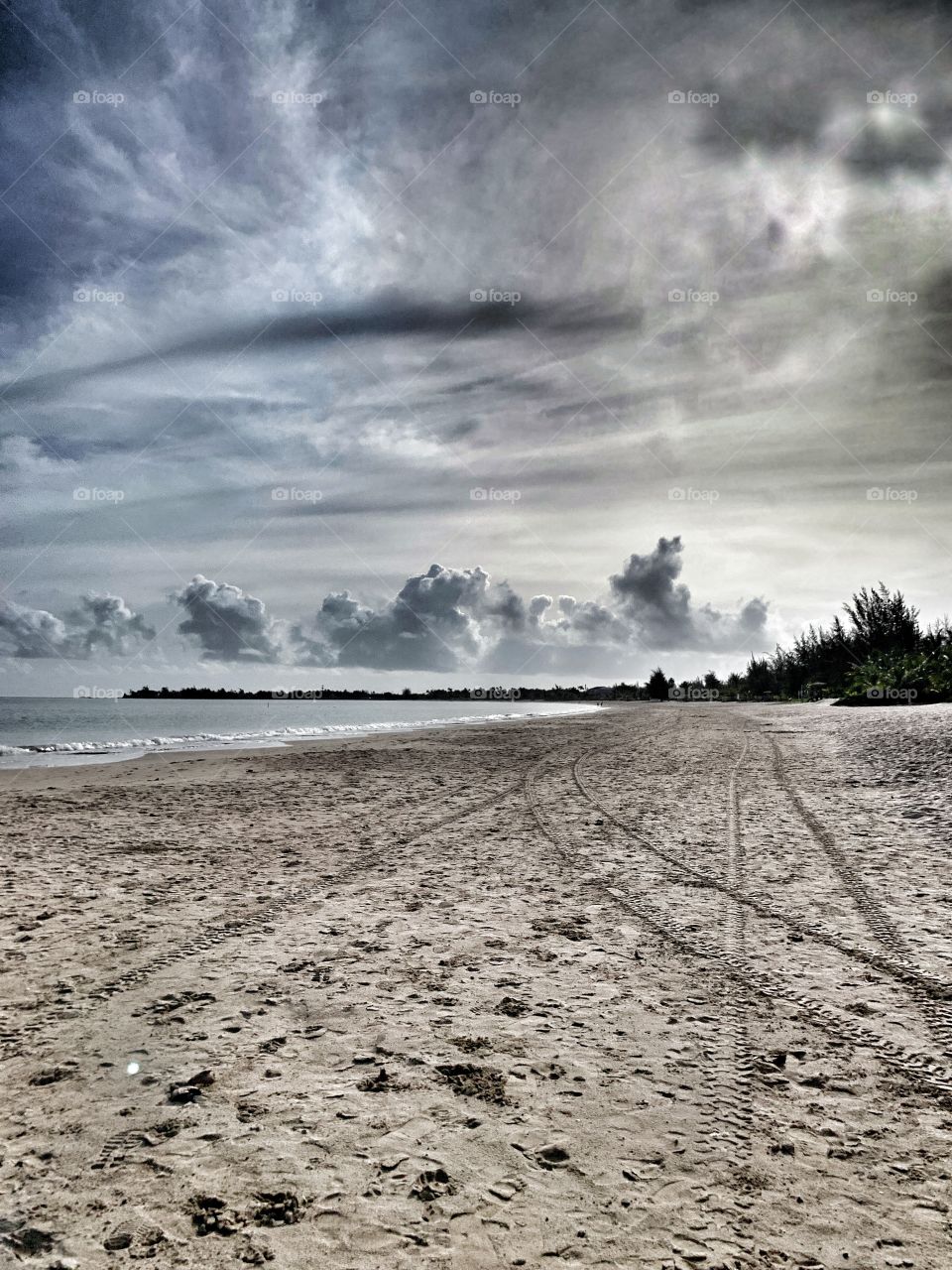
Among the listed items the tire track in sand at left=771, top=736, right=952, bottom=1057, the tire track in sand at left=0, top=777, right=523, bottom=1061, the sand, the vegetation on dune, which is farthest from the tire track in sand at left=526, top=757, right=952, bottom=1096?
the vegetation on dune

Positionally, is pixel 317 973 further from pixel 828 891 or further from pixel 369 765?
pixel 369 765

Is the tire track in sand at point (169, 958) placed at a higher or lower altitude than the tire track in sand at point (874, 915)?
lower

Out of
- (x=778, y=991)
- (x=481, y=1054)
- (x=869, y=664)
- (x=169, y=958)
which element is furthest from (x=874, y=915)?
(x=869, y=664)

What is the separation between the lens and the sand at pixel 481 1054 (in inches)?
104

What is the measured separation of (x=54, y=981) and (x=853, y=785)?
12686mm

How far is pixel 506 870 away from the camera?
7789 millimetres

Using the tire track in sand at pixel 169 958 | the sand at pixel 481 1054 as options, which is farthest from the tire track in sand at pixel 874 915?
the tire track in sand at pixel 169 958

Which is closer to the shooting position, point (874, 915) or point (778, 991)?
point (778, 991)

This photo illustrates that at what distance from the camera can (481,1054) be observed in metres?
3.83

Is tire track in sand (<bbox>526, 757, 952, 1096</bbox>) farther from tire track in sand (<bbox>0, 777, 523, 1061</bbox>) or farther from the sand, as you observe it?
tire track in sand (<bbox>0, 777, 523, 1061</bbox>)

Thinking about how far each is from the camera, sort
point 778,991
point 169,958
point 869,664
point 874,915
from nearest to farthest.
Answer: point 778,991 < point 169,958 < point 874,915 < point 869,664

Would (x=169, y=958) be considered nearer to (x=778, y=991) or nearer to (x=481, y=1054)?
(x=481, y=1054)

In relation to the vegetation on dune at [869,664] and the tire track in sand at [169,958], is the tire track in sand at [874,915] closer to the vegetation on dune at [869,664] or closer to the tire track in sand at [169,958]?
the tire track in sand at [169,958]

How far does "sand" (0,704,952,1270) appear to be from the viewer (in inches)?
104
